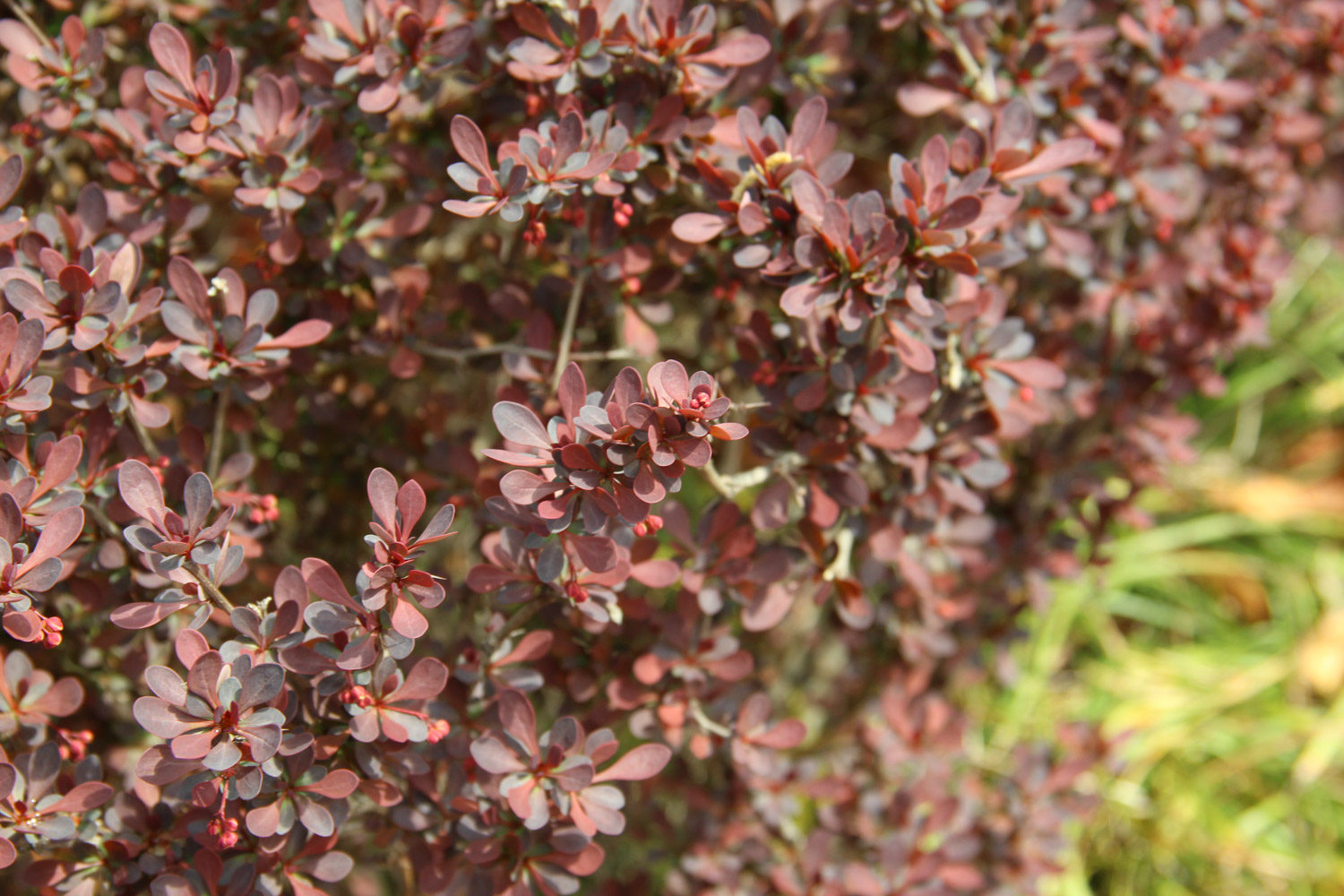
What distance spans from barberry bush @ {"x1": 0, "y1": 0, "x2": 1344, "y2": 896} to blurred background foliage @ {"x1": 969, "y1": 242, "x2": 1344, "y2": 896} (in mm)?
635

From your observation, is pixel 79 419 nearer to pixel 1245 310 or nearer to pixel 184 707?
pixel 184 707

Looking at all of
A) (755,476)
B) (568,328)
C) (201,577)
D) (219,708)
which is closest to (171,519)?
(201,577)

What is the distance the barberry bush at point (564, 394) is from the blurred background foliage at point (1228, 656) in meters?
0.64

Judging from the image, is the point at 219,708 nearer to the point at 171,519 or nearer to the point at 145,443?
the point at 171,519

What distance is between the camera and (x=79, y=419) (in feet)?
4.26

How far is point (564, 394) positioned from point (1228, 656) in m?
2.59

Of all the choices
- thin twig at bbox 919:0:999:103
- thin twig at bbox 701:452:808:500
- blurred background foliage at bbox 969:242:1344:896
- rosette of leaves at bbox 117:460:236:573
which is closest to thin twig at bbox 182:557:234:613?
rosette of leaves at bbox 117:460:236:573

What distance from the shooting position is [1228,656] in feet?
9.22

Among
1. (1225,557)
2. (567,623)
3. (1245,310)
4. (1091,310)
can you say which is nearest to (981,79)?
(1091,310)

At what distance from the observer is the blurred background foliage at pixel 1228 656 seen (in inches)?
97.0

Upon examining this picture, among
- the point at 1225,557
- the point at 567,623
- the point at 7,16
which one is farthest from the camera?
the point at 1225,557

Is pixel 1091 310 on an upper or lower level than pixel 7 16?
lower

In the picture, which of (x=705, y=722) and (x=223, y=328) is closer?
(x=223, y=328)

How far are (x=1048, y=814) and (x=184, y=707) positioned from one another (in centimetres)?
165
